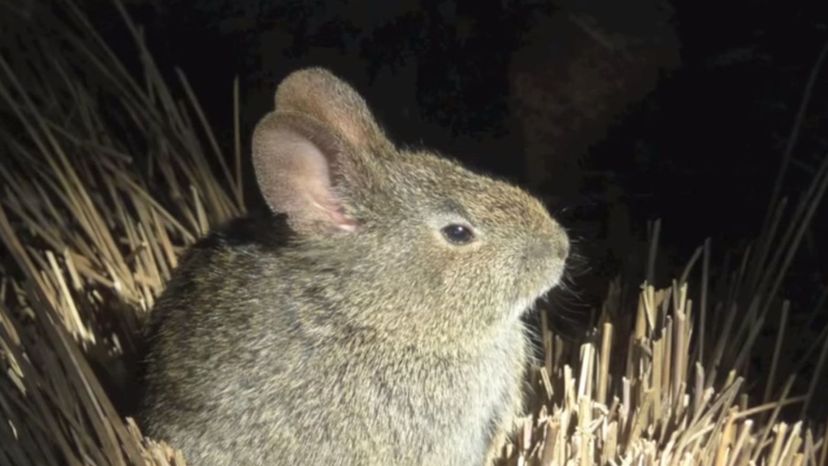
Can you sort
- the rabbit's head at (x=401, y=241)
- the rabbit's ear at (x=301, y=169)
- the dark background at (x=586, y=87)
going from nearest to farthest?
1. the rabbit's ear at (x=301, y=169)
2. the rabbit's head at (x=401, y=241)
3. the dark background at (x=586, y=87)

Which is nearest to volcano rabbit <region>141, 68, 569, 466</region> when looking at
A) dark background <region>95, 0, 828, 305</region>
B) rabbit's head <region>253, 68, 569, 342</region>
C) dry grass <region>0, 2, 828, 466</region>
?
rabbit's head <region>253, 68, 569, 342</region>

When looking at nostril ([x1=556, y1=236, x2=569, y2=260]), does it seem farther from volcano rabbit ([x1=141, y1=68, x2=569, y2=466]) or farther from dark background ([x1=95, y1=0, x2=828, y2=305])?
dark background ([x1=95, y1=0, x2=828, y2=305])

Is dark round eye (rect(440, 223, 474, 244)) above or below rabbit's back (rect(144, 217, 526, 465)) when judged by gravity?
above

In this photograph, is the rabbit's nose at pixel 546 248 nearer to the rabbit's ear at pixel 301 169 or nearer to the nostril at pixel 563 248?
the nostril at pixel 563 248

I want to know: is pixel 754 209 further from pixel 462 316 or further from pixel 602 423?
pixel 462 316

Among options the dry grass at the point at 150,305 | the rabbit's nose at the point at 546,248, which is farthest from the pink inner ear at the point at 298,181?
the dry grass at the point at 150,305

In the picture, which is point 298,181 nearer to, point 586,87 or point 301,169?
point 301,169

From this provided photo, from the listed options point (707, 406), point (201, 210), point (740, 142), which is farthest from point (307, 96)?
point (740, 142)

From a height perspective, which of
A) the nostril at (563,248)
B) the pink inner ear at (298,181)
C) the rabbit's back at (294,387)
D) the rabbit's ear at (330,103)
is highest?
the rabbit's ear at (330,103)
